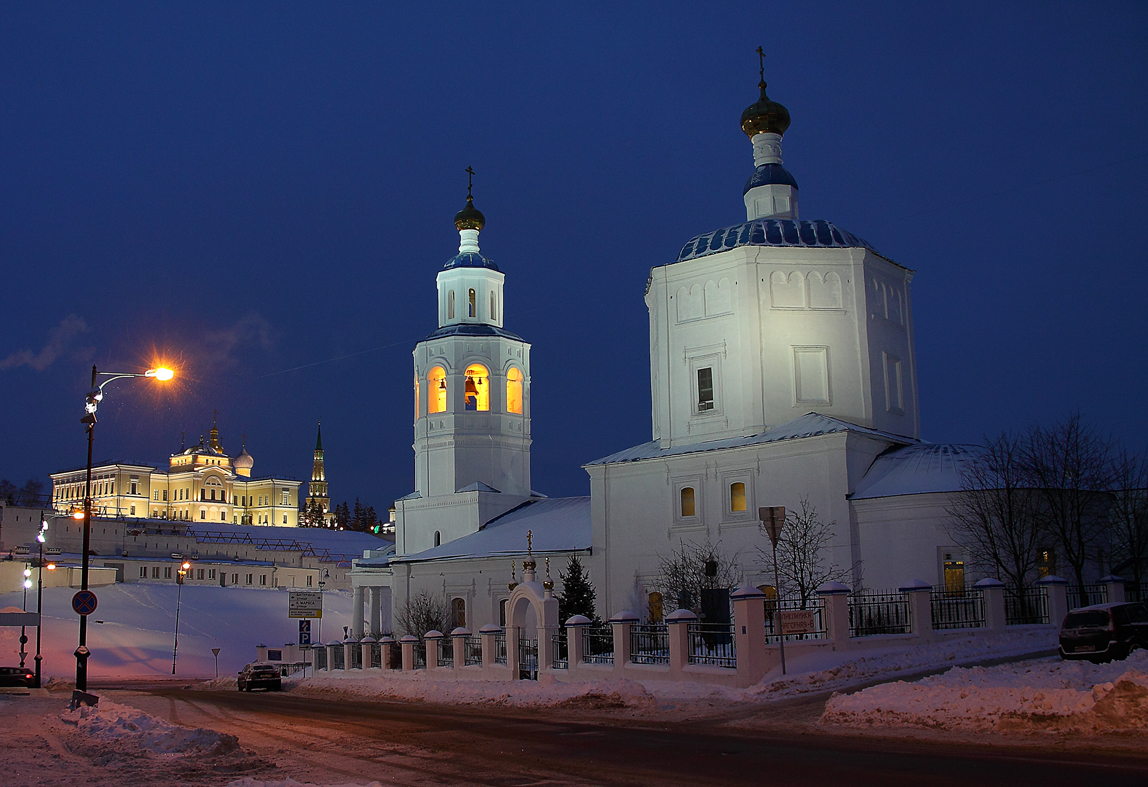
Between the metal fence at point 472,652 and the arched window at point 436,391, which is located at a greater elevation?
the arched window at point 436,391

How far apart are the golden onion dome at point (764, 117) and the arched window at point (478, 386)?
1573 cm

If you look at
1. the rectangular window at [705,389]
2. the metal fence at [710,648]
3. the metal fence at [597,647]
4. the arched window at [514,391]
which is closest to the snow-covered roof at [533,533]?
the arched window at [514,391]

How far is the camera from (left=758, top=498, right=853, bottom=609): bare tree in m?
29.5

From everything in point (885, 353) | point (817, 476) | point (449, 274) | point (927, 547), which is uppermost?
point (449, 274)

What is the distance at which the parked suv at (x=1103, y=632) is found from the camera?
16391 millimetres

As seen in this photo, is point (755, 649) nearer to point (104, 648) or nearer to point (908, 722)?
point (908, 722)

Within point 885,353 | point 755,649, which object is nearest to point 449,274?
point 885,353

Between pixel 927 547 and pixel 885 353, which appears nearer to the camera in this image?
pixel 927 547

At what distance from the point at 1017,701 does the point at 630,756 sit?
444 cm

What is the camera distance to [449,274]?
48000 mm

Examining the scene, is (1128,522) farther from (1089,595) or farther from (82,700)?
(82,700)

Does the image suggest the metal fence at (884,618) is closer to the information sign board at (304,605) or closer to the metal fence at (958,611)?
the metal fence at (958,611)

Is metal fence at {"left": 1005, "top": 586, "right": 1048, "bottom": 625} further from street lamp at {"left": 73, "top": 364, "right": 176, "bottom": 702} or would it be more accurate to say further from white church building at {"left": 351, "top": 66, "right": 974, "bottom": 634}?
street lamp at {"left": 73, "top": 364, "right": 176, "bottom": 702}

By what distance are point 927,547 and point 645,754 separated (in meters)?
19.4
